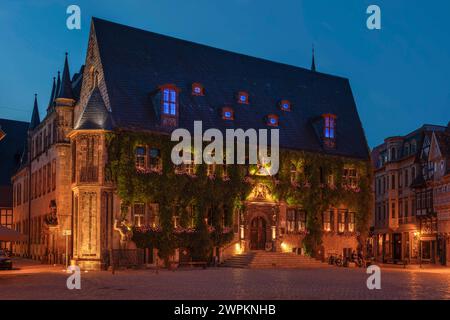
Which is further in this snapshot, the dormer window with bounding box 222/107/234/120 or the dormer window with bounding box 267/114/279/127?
the dormer window with bounding box 267/114/279/127

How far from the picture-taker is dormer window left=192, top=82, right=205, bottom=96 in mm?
47938

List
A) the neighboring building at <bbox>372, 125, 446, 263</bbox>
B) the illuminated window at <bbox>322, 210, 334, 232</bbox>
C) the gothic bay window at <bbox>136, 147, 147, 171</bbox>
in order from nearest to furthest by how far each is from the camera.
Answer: the gothic bay window at <bbox>136, 147, 147, 171</bbox> → the illuminated window at <bbox>322, 210, 334, 232</bbox> → the neighboring building at <bbox>372, 125, 446, 263</bbox>

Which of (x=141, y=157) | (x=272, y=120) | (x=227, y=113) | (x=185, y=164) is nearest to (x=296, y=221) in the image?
(x=272, y=120)

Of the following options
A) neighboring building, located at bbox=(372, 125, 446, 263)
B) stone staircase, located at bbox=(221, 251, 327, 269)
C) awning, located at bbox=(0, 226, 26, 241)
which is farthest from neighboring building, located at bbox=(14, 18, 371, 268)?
neighboring building, located at bbox=(372, 125, 446, 263)

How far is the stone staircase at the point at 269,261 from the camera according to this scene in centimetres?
4431

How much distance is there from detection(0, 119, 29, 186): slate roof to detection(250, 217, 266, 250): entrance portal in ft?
148

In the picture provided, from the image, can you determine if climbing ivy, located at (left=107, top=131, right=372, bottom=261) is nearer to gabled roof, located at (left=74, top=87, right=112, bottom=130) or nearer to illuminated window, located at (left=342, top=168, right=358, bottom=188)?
illuminated window, located at (left=342, top=168, right=358, bottom=188)

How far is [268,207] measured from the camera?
160 ft

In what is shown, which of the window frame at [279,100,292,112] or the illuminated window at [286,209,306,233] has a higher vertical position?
the window frame at [279,100,292,112]

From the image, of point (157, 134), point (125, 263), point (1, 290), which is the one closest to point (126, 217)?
point (125, 263)

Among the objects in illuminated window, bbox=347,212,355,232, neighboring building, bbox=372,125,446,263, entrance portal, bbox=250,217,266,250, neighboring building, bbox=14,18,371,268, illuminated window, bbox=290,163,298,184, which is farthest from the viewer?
neighboring building, bbox=372,125,446,263

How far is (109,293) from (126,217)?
58.7 feet
